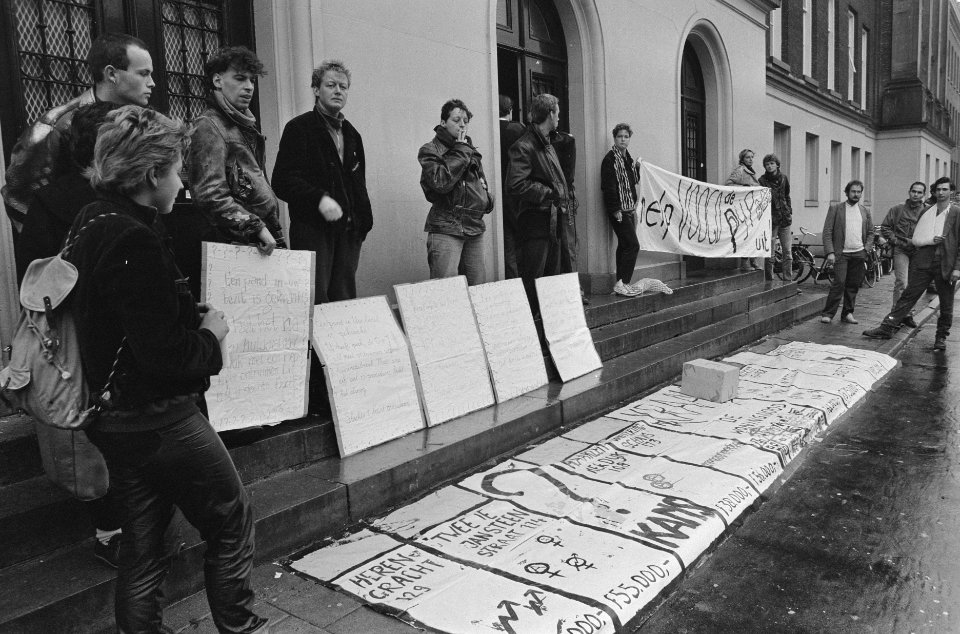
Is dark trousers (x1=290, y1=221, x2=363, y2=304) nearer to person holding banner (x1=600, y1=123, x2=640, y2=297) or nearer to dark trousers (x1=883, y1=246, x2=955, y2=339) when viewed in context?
person holding banner (x1=600, y1=123, x2=640, y2=297)

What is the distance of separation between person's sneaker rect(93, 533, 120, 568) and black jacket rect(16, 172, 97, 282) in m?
1.12

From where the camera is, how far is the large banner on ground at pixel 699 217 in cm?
984

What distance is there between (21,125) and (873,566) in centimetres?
506

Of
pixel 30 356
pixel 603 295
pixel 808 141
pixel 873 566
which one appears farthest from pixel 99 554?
pixel 808 141

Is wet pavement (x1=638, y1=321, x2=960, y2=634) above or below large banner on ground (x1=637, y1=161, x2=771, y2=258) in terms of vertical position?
below

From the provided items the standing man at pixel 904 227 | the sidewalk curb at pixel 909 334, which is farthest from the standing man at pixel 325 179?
the standing man at pixel 904 227

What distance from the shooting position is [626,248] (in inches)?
362

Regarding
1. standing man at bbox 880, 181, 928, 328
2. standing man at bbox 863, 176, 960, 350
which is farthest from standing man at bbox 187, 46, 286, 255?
standing man at bbox 880, 181, 928, 328

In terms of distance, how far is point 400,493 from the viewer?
422 cm

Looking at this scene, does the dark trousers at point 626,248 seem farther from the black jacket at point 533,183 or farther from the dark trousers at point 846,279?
Result: the dark trousers at point 846,279

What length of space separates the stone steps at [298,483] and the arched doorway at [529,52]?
123 inches

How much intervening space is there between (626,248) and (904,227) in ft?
12.6

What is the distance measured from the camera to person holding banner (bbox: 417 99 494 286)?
566 centimetres

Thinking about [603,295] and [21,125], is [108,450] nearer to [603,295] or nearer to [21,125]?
[21,125]
